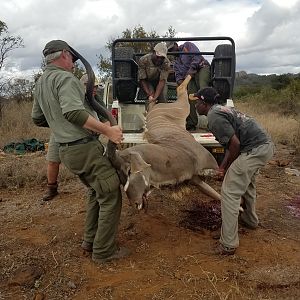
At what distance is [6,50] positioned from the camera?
16438 millimetres

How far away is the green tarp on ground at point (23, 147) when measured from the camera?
11.9 metres

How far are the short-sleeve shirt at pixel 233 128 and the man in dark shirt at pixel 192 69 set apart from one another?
307cm

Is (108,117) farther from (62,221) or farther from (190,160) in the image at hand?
(62,221)

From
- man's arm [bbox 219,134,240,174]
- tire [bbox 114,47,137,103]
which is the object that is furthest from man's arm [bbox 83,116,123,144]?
tire [bbox 114,47,137,103]

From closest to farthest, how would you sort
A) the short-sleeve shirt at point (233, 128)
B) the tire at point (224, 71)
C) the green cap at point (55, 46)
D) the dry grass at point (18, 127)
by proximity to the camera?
the green cap at point (55, 46) < the short-sleeve shirt at point (233, 128) < the tire at point (224, 71) < the dry grass at point (18, 127)

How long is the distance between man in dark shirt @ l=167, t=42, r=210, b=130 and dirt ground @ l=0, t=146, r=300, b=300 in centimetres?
180

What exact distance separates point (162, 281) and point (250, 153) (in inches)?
64.1

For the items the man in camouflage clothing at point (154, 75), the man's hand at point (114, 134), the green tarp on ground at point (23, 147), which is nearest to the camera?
the man's hand at point (114, 134)

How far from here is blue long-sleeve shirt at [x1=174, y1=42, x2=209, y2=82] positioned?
8.17m

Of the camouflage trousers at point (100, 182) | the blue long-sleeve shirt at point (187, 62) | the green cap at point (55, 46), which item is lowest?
the camouflage trousers at point (100, 182)

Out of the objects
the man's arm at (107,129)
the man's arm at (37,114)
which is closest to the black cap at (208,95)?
the man's arm at (107,129)

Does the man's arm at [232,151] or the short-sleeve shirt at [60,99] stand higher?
the short-sleeve shirt at [60,99]

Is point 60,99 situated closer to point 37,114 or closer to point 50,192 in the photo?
point 37,114

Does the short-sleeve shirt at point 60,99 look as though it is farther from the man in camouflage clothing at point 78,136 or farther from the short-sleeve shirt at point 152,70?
the short-sleeve shirt at point 152,70
